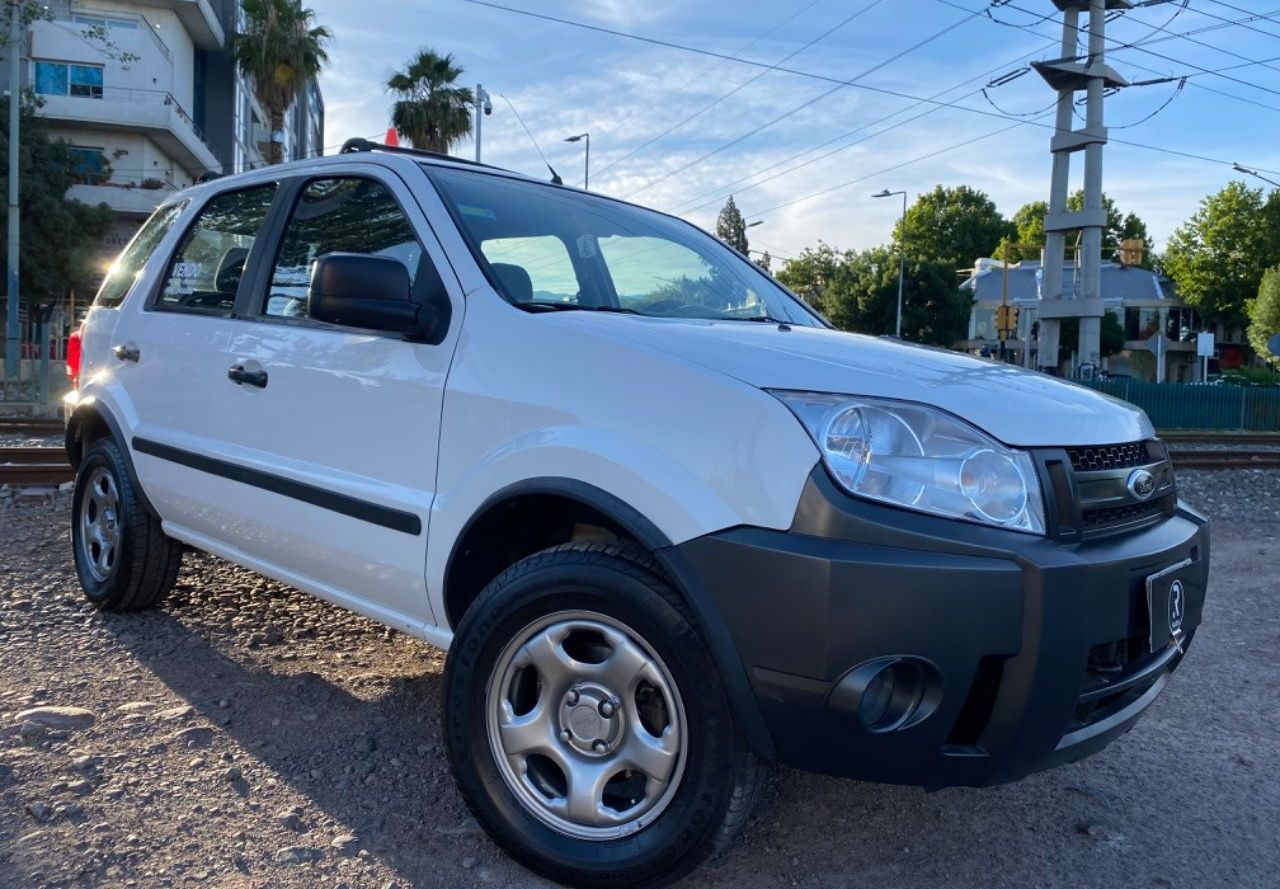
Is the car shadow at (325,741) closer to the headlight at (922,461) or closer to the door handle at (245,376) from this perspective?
the door handle at (245,376)

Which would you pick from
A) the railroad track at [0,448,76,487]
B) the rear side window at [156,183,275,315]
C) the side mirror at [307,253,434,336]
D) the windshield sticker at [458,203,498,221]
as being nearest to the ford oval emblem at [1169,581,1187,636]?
the side mirror at [307,253,434,336]

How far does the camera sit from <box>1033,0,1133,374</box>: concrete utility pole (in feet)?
88.8

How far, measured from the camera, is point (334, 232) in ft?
11.2

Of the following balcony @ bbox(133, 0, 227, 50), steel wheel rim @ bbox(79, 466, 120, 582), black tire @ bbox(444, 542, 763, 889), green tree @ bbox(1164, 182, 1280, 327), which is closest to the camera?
black tire @ bbox(444, 542, 763, 889)

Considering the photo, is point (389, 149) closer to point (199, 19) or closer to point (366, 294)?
point (366, 294)

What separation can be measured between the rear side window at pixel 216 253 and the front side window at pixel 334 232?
24 cm

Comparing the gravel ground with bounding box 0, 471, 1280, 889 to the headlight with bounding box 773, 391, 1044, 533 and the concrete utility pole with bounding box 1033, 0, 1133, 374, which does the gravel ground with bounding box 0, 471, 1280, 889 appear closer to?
the headlight with bounding box 773, 391, 1044, 533

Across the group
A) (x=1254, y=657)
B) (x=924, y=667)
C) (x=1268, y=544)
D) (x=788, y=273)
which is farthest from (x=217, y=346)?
(x=788, y=273)

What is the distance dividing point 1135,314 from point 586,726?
72.6 m

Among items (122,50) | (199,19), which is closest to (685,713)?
(122,50)

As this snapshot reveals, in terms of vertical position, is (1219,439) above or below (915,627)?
below

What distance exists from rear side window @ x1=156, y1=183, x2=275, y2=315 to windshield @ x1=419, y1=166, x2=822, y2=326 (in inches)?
38.3

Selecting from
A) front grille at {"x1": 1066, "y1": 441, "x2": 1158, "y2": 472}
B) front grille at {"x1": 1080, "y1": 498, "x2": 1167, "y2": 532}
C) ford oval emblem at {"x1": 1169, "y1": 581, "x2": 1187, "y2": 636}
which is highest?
front grille at {"x1": 1066, "y1": 441, "x2": 1158, "y2": 472}

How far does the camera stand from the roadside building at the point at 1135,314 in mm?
63938
